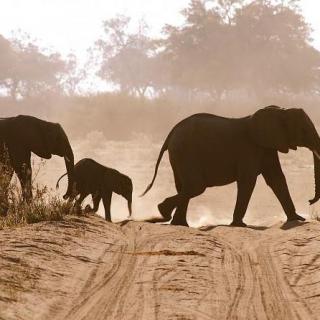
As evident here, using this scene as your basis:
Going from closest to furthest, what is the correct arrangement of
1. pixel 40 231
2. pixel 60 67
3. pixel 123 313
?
1. pixel 123 313
2. pixel 40 231
3. pixel 60 67

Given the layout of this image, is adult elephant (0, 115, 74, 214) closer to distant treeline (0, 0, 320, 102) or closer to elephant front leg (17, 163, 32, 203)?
elephant front leg (17, 163, 32, 203)

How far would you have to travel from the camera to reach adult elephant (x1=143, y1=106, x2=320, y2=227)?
11.8 m

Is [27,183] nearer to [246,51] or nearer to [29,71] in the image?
[246,51]

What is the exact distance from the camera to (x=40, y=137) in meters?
13.1

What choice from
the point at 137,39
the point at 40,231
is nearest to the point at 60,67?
the point at 137,39

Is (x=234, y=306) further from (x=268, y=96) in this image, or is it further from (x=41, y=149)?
(x=268, y=96)

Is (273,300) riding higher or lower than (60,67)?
lower

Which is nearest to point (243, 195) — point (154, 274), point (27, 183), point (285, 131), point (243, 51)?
point (285, 131)

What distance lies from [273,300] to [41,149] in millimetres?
7787

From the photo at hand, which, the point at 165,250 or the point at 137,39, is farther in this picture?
the point at 137,39

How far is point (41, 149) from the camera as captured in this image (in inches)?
515

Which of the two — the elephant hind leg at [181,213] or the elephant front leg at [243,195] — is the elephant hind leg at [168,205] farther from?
the elephant front leg at [243,195]

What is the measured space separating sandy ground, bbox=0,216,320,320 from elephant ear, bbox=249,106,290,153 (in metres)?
2.38

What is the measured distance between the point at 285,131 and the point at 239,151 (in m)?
0.77
